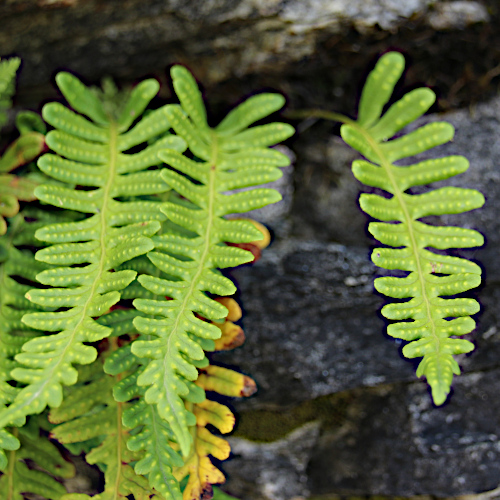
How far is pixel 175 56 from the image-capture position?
178 cm

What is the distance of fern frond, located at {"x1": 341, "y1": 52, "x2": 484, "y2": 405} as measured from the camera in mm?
1068

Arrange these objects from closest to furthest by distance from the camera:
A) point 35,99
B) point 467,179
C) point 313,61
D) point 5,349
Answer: point 5,349 < point 467,179 < point 313,61 < point 35,99

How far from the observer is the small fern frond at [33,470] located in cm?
134

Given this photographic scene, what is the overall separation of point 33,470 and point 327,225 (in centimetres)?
131

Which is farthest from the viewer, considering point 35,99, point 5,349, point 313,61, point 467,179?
point 35,99

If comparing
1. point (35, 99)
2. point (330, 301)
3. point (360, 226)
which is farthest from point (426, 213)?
point (35, 99)

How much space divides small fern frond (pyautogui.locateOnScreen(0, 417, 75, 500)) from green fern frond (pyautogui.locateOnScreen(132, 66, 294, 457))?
51 cm

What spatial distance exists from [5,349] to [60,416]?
0.81ft

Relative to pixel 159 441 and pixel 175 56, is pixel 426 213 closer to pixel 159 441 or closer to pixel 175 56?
pixel 159 441

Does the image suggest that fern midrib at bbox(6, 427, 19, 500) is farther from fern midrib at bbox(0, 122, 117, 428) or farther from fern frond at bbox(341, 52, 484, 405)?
fern frond at bbox(341, 52, 484, 405)

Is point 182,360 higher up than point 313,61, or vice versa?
point 313,61

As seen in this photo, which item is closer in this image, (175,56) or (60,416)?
(60,416)

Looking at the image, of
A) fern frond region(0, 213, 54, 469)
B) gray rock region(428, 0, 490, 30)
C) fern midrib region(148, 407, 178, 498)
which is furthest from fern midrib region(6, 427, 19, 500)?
gray rock region(428, 0, 490, 30)

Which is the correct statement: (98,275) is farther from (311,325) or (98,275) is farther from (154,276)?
(311,325)
